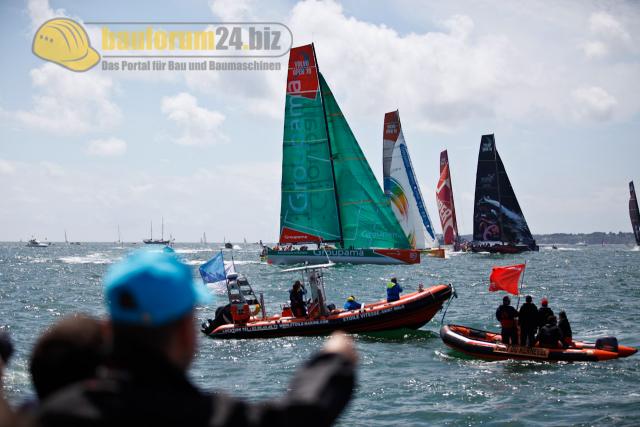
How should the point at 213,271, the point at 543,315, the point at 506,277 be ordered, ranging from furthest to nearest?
the point at 213,271 → the point at 506,277 → the point at 543,315

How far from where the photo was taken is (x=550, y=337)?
59.8 ft

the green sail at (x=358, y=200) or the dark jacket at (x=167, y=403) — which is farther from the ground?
the green sail at (x=358, y=200)

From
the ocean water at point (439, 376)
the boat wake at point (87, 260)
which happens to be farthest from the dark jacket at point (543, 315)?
the boat wake at point (87, 260)

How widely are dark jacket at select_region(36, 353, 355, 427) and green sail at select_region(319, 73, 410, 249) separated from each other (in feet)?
123

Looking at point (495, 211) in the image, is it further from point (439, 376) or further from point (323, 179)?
point (439, 376)

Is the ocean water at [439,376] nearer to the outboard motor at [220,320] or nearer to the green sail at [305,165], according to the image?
the outboard motor at [220,320]

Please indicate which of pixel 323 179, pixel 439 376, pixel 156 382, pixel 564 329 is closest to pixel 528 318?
pixel 564 329

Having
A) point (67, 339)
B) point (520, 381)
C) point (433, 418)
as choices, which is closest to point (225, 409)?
point (67, 339)

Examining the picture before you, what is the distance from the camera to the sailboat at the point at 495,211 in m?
89.1

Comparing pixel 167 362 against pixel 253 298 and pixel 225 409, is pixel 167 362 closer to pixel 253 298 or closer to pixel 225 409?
pixel 225 409

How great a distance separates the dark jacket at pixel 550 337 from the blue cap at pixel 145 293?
17475 millimetres

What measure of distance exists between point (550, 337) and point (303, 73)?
27987mm

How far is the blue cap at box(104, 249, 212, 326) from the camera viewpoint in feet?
6.97

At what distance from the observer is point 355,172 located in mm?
40500
